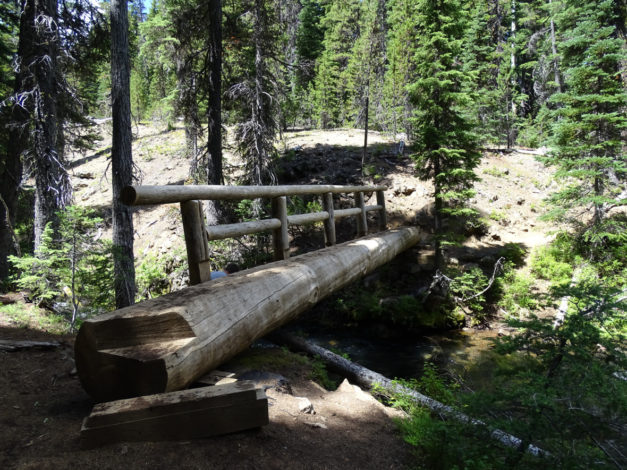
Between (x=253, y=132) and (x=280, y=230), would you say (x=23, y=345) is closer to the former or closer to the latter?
(x=280, y=230)

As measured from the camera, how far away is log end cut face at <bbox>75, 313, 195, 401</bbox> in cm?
233

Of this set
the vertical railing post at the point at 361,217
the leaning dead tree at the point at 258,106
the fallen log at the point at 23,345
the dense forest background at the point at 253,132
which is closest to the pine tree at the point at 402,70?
the dense forest background at the point at 253,132

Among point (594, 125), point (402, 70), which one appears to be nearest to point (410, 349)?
point (594, 125)

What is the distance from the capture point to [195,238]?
3.83 meters

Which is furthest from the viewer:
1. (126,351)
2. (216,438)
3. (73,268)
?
(73,268)

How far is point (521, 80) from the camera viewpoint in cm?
3183

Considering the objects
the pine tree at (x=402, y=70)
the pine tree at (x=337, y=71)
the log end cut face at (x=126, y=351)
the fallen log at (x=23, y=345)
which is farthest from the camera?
the pine tree at (x=337, y=71)

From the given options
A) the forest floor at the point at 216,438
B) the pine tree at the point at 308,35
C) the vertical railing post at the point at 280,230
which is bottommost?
the forest floor at the point at 216,438

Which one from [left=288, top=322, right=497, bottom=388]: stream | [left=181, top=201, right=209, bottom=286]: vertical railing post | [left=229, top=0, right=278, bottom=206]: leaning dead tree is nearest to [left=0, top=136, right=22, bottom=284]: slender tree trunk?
[left=229, top=0, right=278, bottom=206]: leaning dead tree

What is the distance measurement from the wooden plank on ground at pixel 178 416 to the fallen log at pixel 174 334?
0.24 meters

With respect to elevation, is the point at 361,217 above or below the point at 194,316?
below

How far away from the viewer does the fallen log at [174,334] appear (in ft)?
7.75

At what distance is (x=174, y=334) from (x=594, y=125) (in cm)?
1142

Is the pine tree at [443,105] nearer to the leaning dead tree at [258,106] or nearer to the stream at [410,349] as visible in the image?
the stream at [410,349]
